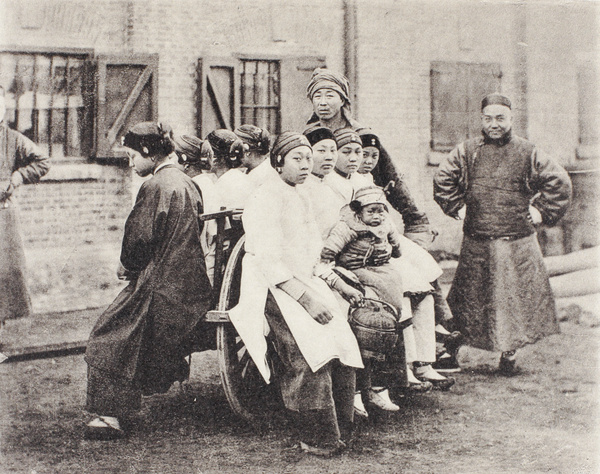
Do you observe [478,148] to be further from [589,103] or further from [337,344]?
[589,103]

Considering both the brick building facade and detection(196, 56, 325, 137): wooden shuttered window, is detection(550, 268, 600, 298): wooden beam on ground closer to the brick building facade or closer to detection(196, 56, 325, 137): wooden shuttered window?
the brick building facade

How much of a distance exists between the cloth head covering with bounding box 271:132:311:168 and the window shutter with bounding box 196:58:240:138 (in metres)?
4.26

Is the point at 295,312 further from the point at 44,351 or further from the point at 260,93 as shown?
the point at 260,93

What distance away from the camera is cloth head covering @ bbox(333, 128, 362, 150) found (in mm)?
4375

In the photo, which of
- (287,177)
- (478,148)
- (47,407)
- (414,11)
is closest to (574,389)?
(478,148)

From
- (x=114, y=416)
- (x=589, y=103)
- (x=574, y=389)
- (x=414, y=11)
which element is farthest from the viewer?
(x=414, y=11)

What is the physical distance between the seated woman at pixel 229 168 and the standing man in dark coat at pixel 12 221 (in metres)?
2.14

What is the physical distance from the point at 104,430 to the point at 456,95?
22.7 ft

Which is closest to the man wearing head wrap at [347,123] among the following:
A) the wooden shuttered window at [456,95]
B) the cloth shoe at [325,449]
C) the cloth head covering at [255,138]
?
the cloth head covering at [255,138]

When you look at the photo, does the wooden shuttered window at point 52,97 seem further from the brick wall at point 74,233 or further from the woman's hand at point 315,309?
the woman's hand at point 315,309

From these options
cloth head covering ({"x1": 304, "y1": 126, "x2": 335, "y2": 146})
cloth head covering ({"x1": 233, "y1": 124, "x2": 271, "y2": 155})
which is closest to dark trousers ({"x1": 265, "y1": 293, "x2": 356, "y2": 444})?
cloth head covering ({"x1": 304, "y1": 126, "x2": 335, "y2": 146})

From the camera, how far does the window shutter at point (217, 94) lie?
26.1 feet

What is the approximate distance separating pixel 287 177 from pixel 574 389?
2.67m

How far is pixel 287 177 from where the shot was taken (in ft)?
12.9
